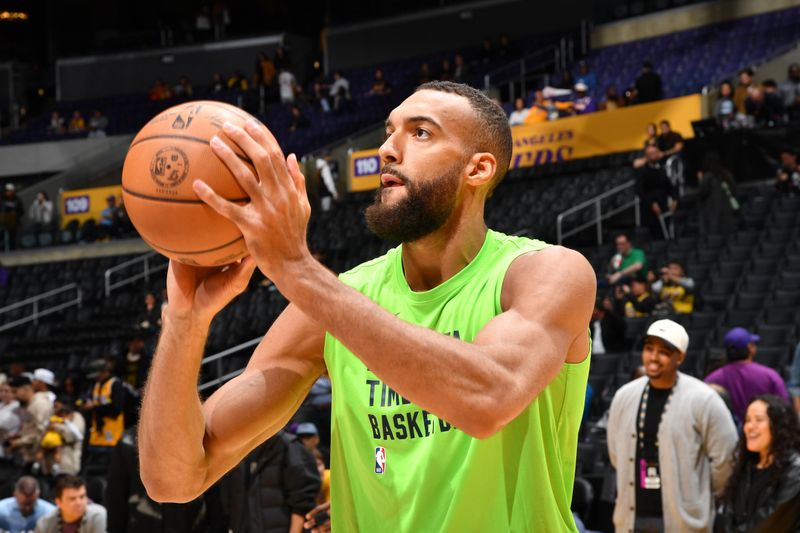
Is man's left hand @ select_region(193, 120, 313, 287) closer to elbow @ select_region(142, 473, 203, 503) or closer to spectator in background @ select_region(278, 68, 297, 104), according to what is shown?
elbow @ select_region(142, 473, 203, 503)

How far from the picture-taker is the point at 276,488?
6.66m

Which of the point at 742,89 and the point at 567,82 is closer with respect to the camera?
the point at 742,89

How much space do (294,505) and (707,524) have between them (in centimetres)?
229

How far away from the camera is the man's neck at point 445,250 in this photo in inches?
100.0

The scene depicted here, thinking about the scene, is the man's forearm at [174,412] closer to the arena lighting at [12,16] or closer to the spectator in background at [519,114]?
the spectator in background at [519,114]

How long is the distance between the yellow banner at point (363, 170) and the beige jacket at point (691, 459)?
1457cm

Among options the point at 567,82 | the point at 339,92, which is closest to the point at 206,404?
the point at 567,82

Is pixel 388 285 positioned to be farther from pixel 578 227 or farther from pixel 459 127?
pixel 578 227

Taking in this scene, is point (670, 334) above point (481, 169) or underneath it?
underneath

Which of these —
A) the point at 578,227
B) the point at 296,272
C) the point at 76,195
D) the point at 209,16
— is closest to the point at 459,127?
the point at 296,272

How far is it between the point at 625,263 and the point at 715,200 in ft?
5.14

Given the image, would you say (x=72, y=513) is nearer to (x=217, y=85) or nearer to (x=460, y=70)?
(x=460, y=70)

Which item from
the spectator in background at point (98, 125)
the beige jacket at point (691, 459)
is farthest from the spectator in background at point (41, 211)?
the beige jacket at point (691, 459)

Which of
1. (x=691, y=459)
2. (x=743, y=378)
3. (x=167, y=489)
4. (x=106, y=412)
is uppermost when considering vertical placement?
(x=167, y=489)
